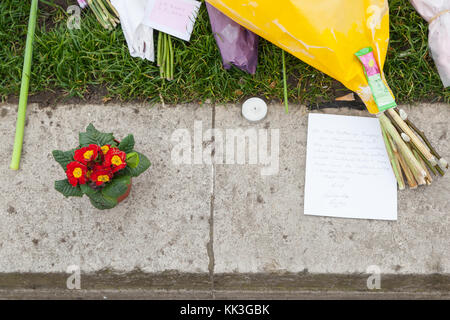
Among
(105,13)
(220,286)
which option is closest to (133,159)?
(220,286)

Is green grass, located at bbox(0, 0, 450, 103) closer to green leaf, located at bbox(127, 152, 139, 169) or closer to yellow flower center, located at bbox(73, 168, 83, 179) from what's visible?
green leaf, located at bbox(127, 152, 139, 169)

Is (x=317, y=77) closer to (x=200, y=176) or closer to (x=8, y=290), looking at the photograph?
(x=200, y=176)

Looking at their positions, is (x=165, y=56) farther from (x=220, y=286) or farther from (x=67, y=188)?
(x=220, y=286)

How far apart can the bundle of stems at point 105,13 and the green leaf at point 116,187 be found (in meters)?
0.82

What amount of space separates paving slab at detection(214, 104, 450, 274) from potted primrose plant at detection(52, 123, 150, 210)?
0.45 metres

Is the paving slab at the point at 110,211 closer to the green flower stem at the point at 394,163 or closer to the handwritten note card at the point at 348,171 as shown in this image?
the handwritten note card at the point at 348,171

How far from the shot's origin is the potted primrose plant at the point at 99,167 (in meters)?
1.17

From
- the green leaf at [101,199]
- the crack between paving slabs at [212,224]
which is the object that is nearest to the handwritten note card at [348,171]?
the crack between paving slabs at [212,224]

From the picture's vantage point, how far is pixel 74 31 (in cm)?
169

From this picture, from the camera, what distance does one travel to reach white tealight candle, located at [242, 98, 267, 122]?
1591 mm

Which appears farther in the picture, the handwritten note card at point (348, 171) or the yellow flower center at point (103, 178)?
the handwritten note card at point (348, 171)

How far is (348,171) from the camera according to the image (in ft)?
5.21

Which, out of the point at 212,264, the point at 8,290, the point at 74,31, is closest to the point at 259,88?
the point at 212,264

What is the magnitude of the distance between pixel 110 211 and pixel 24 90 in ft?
2.30
